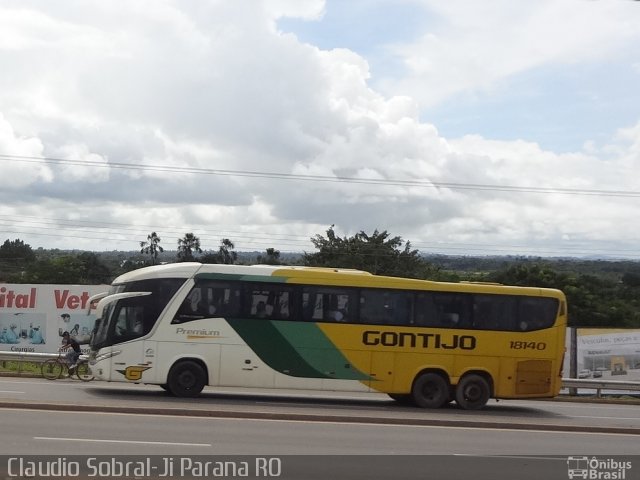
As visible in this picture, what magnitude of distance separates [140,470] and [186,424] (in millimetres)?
4946

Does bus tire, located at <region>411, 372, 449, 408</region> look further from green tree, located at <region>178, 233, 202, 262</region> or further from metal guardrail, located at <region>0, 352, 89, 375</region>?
green tree, located at <region>178, 233, 202, 262</region>

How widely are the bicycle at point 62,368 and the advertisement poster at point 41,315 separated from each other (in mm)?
12189

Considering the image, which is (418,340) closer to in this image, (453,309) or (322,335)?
(453,309)

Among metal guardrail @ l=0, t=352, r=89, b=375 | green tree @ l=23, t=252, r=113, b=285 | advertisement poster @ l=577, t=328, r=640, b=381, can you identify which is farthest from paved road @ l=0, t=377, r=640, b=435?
green tree @ l=23, t=252, r=113, b=285

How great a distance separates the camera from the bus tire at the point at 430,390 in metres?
21.6

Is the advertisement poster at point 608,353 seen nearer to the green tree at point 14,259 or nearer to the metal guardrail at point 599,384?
the metal guardrail at point 599,384

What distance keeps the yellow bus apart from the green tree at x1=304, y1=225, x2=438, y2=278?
3338 centimetres

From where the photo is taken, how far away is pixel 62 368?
86.1ft

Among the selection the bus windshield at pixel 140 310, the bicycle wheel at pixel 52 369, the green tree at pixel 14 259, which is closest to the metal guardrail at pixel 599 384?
the bus windshield at pixel 140 310

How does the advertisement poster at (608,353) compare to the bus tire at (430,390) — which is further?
the advertisement poster at (608,353)

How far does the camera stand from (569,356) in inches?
1283

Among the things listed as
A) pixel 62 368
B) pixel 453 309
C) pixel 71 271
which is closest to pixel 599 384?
pixel 453 309

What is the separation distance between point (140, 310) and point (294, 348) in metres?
3.71

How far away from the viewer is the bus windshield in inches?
838
